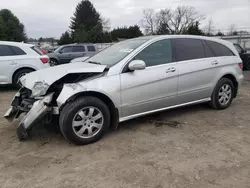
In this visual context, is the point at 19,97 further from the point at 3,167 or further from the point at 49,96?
the point at 3,167

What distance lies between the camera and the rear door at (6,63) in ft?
24.7

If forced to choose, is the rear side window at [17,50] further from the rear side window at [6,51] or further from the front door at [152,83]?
the front door at [152,83]

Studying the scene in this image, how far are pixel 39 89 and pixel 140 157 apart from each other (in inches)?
69.8

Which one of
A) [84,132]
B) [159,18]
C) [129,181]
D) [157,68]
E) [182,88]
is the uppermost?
[159,18]

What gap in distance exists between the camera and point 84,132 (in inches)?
144

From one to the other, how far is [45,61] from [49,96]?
477 cm

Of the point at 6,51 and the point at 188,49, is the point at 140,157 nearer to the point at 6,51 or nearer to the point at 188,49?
the point at 188,49

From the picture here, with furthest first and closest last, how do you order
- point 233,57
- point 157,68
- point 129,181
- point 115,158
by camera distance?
1. point 233,57
2. point 157,68
3. point 115,158
4. point 129,181

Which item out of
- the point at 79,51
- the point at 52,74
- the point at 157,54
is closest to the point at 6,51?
the point at 52,74

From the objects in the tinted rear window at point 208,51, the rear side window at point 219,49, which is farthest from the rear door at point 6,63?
the rear side window at point 219,49

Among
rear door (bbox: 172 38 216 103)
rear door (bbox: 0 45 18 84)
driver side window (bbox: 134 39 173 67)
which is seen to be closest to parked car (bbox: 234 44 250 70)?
rear door (bbox: 172 38 216 103)

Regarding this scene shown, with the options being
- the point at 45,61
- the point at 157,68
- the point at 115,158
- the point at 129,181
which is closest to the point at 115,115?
the point at 115,158

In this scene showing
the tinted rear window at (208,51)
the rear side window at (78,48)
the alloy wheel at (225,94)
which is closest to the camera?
the tinted rear window at (208,51)

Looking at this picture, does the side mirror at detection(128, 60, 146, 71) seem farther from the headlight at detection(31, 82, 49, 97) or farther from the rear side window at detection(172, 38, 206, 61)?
the headlight at detection(31, 82, 49, 97)
